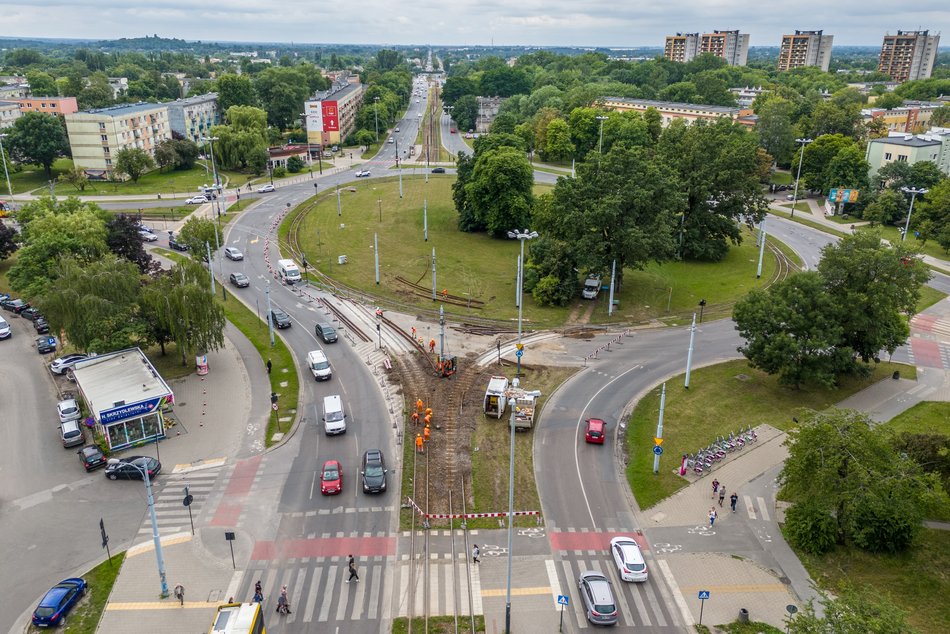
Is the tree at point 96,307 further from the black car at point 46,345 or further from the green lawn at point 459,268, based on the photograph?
the green lawn at point 459,268

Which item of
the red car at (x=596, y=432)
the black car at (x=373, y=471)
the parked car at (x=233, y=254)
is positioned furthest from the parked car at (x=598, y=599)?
the parked car at (x=233, y=254)

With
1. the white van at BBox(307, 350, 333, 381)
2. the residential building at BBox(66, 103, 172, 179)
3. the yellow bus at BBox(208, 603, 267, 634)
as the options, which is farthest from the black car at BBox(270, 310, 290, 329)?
the residential building at BBox(66, 103, 172, 179)

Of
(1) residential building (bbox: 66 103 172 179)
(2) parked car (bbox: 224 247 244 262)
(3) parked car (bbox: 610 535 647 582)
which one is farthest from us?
(1) residential building (bbox: 66 103 172 179)

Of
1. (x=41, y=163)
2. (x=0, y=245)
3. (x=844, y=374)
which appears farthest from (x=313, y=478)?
(x=41, y=163)

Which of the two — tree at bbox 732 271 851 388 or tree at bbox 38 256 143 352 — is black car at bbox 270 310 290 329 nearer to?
tree at bbox 38 256 143 352

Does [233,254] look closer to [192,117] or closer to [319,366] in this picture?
[319,366]

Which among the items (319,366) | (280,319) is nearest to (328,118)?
(280,319)
